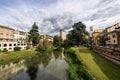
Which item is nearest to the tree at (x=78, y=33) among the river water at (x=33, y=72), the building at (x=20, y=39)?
the building at (x=20, y=39)

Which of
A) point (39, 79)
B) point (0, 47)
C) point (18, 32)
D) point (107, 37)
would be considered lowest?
point (39, 79)

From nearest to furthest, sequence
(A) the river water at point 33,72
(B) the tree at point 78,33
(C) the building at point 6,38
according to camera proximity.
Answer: (A) the river water at point 33,72, (C) the building at point 6,38, (B) the tree at point 78,33

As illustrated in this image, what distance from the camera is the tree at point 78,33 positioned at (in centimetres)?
5731

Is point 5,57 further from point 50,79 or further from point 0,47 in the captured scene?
point 50,79

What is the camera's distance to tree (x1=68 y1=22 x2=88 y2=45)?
57.3 m

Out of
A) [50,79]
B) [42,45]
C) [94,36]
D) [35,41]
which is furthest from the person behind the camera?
[94,36]

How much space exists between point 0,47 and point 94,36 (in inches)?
2114

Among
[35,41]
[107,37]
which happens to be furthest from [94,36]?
[35,41]

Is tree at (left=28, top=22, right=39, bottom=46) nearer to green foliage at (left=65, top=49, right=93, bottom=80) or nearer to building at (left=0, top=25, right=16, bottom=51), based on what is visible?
building at (left=0, top=25, right=16, bottom=51)

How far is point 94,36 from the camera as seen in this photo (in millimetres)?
73938

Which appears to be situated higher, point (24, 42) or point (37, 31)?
point (37, 31)

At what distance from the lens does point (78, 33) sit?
2233 inches

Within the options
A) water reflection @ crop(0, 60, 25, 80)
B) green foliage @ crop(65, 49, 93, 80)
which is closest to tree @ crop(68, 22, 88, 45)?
green foliage @ crop(65, 49, 93, 80)

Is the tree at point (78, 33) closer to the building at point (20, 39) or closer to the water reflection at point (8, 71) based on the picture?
the building at point (20, 39)
